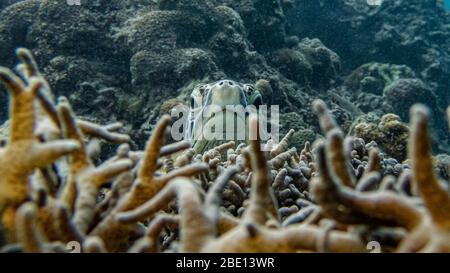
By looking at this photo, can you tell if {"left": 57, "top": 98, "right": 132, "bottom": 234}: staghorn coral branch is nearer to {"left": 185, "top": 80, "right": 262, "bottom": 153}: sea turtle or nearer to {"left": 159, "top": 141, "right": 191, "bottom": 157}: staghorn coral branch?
{"left": 159, "top": 141, "right": 191, "bottom": 157}: staghorn coral branch

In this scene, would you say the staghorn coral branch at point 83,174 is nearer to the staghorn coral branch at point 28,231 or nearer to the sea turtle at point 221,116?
the staghorn coral branch at point 28,231

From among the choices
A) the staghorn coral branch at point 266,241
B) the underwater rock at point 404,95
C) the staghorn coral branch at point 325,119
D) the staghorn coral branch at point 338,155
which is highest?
the underwater rock at point 404,95

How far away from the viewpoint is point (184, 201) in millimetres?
1246

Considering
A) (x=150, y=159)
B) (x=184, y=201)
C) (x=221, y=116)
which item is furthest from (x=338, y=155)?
(x=221, y=116)

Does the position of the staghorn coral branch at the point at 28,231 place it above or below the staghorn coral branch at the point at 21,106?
below

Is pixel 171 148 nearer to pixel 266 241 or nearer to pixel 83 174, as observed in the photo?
pixel 83 174

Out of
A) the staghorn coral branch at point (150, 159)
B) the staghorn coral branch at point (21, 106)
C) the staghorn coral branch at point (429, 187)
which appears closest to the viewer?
the staghorn coral branch at point (429, 187)

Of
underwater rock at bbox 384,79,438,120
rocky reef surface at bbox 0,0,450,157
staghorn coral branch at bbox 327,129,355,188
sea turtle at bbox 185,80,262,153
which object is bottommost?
staghorn coral branch at bbox 327,129,355,188

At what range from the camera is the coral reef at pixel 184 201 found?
114 centimetres

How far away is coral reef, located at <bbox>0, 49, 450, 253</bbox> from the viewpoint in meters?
1.14

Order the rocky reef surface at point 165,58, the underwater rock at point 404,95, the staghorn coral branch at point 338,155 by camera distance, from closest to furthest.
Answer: the staghorn coral branch at point 338,155 < the rocky reef surface at point 165,58 < the underwater rock at point 404,95

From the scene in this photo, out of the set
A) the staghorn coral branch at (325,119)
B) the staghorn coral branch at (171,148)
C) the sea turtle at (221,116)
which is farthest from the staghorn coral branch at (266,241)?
the sea turtle at (221,116)

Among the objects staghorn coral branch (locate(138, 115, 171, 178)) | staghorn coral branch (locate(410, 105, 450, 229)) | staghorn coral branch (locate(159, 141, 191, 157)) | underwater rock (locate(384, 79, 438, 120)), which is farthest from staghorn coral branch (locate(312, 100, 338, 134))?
underwater rock (locate(384, 79, 438, 120))

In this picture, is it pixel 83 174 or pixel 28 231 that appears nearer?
pixel 28 231
